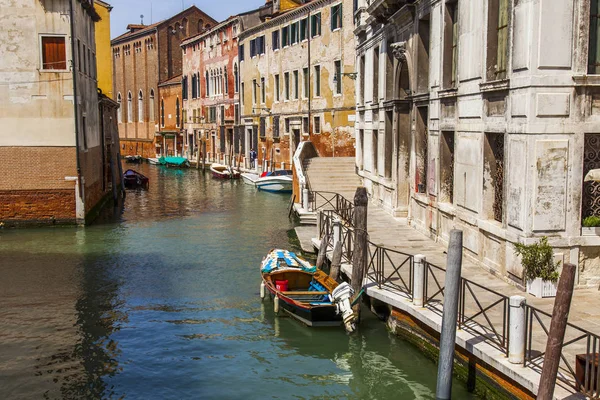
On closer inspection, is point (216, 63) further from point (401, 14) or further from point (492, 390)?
point (492, 390)

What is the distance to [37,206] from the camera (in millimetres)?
21453

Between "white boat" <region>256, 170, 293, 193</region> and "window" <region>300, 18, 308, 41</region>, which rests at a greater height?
"window" <region>300, 18, 308, 41</region>

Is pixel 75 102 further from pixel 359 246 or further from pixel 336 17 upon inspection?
pixel 336 17

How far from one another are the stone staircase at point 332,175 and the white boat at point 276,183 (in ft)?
20.2

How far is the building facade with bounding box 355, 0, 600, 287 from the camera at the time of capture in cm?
972

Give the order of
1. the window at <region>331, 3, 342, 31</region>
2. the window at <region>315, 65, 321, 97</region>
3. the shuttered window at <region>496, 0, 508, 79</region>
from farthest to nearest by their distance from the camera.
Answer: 1. the window at <region>315, 65, 321, 97</region>
2. the window at <region>331, 3, 342, 31</region>
3. the shuttered window at <region>496, 0, 508, 79</region>

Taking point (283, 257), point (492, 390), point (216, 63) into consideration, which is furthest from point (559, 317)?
point (216, 63)

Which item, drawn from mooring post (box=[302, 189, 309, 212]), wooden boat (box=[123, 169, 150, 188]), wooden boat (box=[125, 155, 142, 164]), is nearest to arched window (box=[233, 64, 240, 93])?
wooden boat (box=[123, 169, 150, 188])

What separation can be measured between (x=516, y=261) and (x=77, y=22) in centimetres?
1755

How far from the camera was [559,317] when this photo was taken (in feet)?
21.1

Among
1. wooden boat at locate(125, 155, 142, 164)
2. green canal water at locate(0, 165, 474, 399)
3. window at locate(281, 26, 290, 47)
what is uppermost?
window at locate(281, 26, 290, 47)

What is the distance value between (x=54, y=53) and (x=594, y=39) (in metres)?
16.5

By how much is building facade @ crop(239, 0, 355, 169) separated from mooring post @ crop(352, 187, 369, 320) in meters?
18.0

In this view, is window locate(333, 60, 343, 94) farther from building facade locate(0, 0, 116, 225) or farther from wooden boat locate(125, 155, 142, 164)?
wooden boat locate(125, 155, 142, 164)
